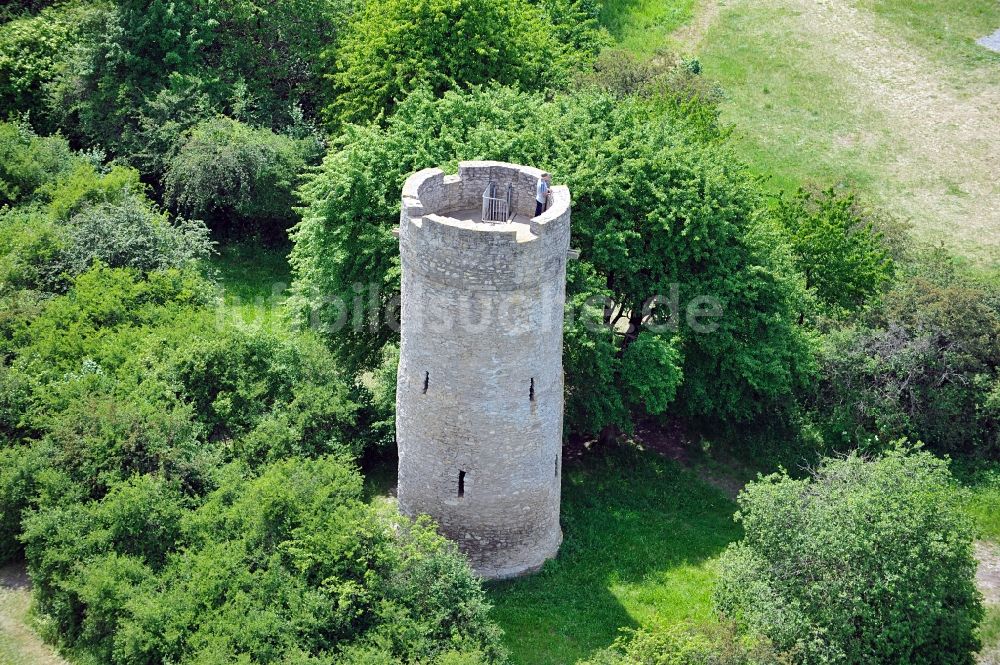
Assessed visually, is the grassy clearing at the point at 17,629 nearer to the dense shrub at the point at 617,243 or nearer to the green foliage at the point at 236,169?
the dense shrub at the point at 617,243

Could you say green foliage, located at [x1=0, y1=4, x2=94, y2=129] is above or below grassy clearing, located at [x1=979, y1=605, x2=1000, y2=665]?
above

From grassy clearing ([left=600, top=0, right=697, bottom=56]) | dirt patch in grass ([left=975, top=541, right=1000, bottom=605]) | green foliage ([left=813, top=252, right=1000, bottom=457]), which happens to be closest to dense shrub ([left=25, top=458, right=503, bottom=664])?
dirt patch in grass ([left=975, top=541, right=1000, bottom=605])

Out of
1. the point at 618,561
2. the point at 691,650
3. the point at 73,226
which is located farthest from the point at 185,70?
the point at 691,650

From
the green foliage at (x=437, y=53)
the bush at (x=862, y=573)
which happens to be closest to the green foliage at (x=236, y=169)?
the green foliage at (x=437, y=53)

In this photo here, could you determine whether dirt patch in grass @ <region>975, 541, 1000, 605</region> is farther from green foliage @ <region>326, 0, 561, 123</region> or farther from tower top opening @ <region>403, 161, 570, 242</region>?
green foliage @ <region>326, 0, 561, 123</region>

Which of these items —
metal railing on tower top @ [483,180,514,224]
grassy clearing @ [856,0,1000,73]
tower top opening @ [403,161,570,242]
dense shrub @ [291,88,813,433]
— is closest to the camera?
tower top opening @ [403,161,570,242]

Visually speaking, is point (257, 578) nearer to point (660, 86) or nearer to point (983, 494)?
point (983, 494)
